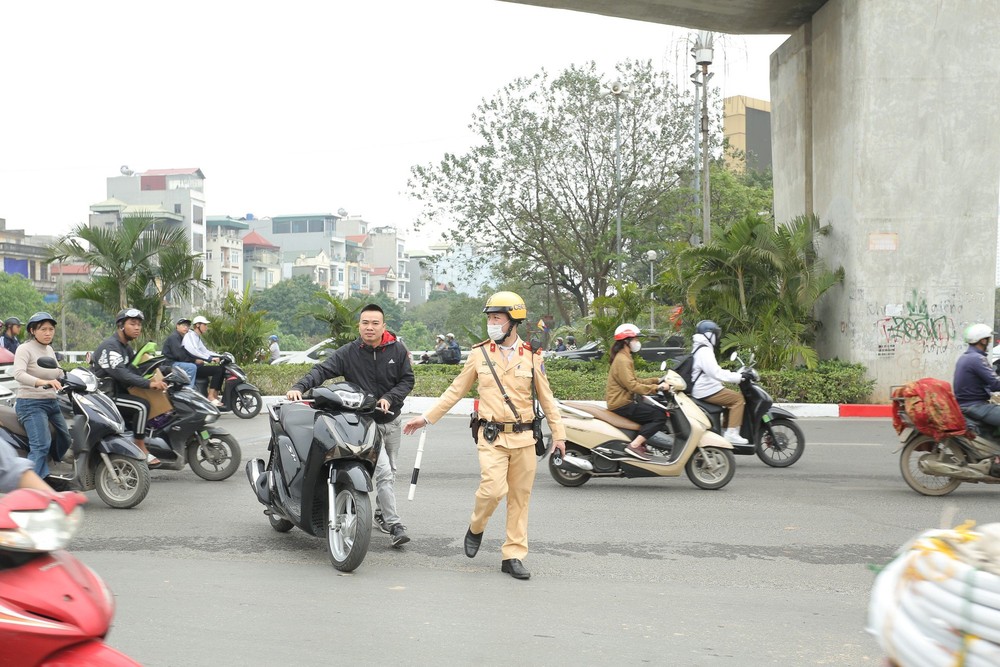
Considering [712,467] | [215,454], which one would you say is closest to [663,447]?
[712,467]

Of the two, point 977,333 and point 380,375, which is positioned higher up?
point 977,333

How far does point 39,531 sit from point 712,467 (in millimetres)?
7447

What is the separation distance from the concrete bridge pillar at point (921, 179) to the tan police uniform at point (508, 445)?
1274cm

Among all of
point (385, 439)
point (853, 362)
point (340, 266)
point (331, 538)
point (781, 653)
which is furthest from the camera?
point (340, 266)

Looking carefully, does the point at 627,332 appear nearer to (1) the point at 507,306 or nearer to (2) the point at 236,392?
(1) the point at 507,306

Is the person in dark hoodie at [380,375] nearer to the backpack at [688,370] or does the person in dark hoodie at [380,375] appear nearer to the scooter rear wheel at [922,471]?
the backpack at [688,370]

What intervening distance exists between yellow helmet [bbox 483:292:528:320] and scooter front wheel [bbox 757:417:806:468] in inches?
214

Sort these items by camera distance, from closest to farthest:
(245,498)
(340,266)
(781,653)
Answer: (781,653), (245,498), (340,266)

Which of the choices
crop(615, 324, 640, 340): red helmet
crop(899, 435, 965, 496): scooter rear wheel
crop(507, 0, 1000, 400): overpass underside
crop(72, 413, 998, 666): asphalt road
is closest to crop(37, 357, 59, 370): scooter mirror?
crop(72, 413, 998, 666): asphalt road

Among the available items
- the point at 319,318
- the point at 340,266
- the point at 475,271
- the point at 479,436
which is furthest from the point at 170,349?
the point at 340,266

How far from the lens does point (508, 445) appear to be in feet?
20.2

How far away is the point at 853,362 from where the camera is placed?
17.6m

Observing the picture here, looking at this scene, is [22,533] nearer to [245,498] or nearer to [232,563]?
[232,563]

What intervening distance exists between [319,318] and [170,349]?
4356mm
